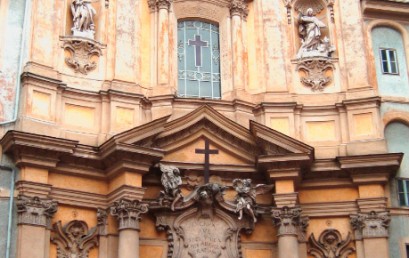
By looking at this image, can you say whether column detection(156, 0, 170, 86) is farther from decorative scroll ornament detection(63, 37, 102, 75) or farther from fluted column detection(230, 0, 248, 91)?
fluted column detection(230, 0, 248, 91)

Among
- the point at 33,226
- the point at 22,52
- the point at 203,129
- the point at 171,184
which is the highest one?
the point at 22,52

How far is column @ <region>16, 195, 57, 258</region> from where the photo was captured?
44.0 feet

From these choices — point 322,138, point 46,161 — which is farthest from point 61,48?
point 322,138

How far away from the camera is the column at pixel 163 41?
16.2m

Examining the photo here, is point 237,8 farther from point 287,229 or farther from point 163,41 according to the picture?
point 287,229

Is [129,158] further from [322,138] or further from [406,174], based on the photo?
[406,174]

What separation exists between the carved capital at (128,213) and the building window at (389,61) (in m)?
6.77

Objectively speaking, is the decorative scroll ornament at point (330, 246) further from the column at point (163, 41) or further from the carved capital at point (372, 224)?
the column at point (163, 41)

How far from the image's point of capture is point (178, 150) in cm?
1552

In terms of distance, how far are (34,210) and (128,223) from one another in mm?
1769

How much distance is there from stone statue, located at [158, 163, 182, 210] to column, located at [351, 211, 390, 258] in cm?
376

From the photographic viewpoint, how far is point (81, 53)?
51.5 ft

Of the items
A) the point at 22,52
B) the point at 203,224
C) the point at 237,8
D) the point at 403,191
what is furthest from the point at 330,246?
the point at 22,52

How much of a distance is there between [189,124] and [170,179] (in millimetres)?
1376
